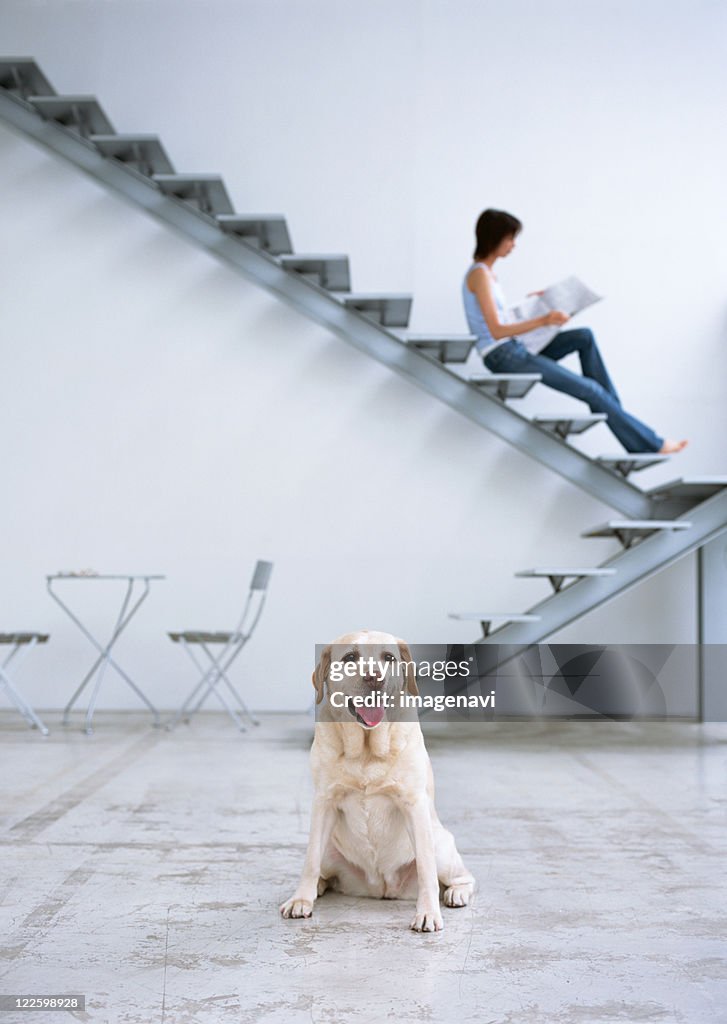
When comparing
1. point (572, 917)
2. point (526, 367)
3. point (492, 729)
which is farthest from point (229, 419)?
point (572, 917)

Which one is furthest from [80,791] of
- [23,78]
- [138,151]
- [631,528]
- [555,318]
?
[23,78]

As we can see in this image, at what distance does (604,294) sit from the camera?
281 inches

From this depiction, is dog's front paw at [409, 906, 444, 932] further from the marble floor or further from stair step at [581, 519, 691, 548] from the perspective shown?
stair step at [581, 519, 691, 548]

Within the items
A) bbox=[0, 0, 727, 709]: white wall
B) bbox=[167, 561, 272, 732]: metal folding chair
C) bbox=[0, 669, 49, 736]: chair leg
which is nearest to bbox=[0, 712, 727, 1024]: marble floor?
bbox=[0, 669, 49, 736]: chair leg

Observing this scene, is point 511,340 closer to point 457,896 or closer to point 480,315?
point 480,315

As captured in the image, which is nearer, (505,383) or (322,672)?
(322,672)

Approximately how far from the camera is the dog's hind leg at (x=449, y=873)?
2.53m

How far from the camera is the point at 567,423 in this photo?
623 cm

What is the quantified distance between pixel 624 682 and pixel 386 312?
296cm

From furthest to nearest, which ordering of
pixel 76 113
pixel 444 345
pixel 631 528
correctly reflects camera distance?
pixel 76 113, pixel 444 345, pixel 631 528

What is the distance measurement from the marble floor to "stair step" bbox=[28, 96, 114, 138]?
3974 millimetres

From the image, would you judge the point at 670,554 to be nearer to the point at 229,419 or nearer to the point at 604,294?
the point at 604,294

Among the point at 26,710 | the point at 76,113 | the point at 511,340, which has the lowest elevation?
the point at 26,710

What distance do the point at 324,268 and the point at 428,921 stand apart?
4812 millimetres
